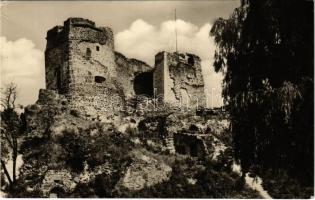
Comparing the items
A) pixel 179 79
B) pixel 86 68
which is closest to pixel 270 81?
pixel 86 68

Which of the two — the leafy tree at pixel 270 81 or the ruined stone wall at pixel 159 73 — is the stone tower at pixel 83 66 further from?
the leafy tree at pixel 270 81

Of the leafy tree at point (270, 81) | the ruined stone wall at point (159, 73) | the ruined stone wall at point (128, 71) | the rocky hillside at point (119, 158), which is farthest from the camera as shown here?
the ruined stone wall at point (159, 73)

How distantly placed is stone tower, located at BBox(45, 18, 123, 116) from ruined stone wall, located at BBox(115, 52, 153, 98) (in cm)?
210

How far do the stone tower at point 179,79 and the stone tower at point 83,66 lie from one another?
4171 millimetres

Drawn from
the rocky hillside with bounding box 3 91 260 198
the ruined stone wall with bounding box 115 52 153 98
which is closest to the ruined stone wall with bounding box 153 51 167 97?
the ruined stone wall with bounding box 115 52 153 98

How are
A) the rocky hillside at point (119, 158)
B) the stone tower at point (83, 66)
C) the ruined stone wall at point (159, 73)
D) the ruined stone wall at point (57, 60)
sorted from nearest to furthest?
the rocky hillside at point (119, 158)
the stone tower at point (83, 66)
the ruined stone wall at point (57, 60)
the ruined stone wall at point (159, 73)

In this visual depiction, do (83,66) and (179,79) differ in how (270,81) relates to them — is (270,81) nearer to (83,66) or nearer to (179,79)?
(83,66)


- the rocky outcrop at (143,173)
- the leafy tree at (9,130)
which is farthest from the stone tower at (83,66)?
the rocky outcrop at (143,173)

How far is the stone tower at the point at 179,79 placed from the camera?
2880cm

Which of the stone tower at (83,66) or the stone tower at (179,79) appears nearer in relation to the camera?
the stone tower at (83,66)

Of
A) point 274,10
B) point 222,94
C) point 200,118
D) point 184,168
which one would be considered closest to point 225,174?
point 184,168

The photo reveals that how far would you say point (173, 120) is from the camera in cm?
2419

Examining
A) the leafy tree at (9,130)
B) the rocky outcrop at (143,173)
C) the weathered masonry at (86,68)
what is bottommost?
the rocky outcrop at (143,173)

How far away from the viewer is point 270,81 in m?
12.1
